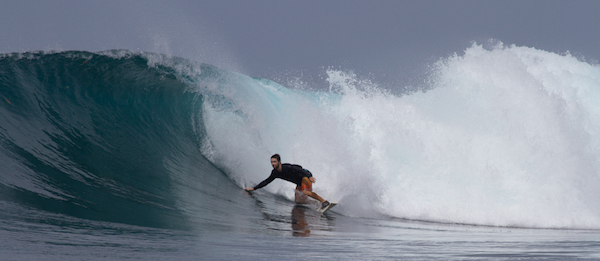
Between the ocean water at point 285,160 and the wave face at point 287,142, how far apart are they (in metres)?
0.04

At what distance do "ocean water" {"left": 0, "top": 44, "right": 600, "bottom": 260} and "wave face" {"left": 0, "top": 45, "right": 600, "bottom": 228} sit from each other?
0.12 feet

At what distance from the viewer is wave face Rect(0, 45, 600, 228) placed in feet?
18.7

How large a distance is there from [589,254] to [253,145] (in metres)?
6.54

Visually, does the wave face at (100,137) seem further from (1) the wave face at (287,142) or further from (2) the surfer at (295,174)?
(2) the surfer at (295,174)

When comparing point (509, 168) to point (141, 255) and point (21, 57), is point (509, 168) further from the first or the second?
point (21, 57)

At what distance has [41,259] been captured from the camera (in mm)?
2580

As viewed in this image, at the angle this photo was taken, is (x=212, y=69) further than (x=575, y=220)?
Yes

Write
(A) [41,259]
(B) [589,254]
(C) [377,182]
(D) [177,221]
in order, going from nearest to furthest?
(A) [41,259] → (B) [589,254] → (D) [177,221] → (C) [377,182]

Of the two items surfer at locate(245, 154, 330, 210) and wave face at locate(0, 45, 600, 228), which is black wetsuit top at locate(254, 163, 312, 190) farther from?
wave face at locate(0, 45, 600, 228)

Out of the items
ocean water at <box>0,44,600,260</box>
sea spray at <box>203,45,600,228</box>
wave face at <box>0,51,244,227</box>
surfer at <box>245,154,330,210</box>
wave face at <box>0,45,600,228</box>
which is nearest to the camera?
ocean water at <box>0,44,600,260</box>

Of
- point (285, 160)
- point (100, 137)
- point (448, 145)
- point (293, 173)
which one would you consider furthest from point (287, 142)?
point (100, 137)

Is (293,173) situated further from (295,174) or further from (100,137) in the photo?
(100,137)

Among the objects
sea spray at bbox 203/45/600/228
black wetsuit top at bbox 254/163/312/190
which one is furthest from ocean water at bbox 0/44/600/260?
black wetsuit top at bbox 254/163/312/190

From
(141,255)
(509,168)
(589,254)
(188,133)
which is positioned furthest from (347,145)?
(141,255)
